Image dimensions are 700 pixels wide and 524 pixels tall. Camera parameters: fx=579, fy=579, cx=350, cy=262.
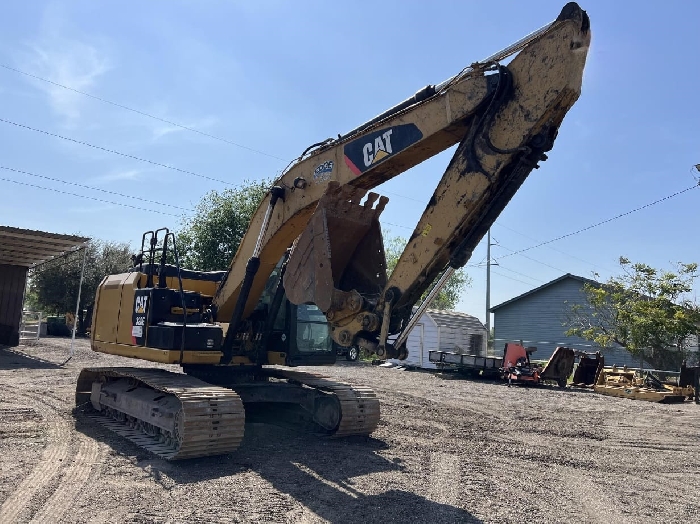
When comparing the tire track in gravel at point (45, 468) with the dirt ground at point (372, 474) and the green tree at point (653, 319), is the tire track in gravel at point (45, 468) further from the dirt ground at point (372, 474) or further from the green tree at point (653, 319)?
the green tree at point (653, 319)

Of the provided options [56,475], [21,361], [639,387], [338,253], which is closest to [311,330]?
[338,253]

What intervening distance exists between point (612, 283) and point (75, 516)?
24175 millimetres

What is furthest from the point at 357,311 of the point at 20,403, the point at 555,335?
the point at 555,335

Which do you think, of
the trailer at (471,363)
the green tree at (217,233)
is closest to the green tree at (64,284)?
the green tree at (217,233)

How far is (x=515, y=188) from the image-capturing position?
5.69m

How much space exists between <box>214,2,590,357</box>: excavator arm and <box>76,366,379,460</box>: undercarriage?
174 centimetres

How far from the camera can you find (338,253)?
23.8ft

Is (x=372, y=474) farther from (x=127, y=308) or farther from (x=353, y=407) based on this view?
(x=127, y=308)

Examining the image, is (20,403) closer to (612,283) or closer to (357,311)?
(357,311)

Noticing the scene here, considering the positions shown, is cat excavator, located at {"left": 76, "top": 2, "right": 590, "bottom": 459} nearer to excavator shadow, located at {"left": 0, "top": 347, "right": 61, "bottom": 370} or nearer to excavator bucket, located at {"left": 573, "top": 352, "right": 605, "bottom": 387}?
excavator shadow, located at {"left": 0, "top": 347, "right": 61, "bottom": 370}

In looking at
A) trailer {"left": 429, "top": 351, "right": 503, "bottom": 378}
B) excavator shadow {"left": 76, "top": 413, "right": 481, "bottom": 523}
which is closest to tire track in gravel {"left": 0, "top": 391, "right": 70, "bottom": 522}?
excavator shadow {"left": 76, "top": 413, "right": 481, "bottom": 523}

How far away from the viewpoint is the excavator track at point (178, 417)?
6.62 metres

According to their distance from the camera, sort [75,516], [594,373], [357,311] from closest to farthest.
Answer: [75,516], [357,311], [594,373]

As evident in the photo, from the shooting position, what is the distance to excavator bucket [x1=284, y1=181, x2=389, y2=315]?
6426 millimetres
